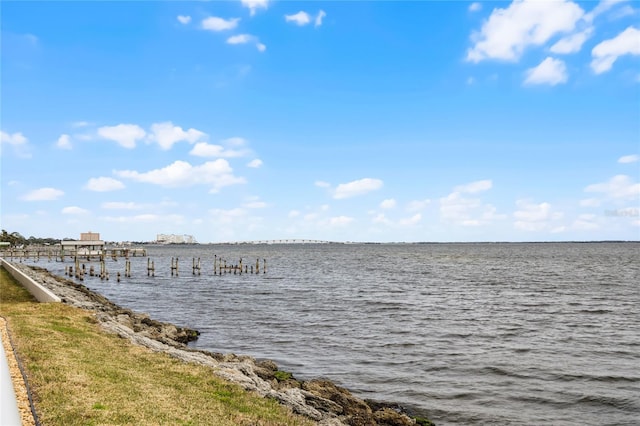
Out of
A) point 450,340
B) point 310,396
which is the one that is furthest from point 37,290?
point 450,340

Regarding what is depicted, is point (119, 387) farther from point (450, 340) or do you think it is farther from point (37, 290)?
point (450, 340)

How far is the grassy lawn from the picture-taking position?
10.7m

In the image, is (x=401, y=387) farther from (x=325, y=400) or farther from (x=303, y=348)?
(x=303, y=348)

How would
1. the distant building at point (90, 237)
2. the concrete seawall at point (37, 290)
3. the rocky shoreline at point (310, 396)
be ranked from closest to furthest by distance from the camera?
the rocky shoreline at point (310, 396), the concrete seawall at point (37, 290), the distant building at point (90, 237)

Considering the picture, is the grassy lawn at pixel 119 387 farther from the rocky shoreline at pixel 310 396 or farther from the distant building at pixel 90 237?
the distant building at pixel 90 237

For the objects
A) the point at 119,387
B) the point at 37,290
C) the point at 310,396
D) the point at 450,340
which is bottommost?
the point at 450,340

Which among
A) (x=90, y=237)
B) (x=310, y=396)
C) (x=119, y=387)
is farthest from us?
(x=90, y=237)

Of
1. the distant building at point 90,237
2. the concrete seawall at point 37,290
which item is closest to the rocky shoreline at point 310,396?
the concrete seawall at point 37,290

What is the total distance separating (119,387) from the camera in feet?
41.2

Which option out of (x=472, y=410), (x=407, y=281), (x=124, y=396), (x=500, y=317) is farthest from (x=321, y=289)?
(x=124, y=396)

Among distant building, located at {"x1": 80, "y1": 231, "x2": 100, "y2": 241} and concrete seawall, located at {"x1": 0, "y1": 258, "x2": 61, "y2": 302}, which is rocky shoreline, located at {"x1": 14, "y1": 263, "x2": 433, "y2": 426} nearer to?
concrete seawall, located at {"x1": 0, "y1": 258, "x2": 61, "y2": 302}

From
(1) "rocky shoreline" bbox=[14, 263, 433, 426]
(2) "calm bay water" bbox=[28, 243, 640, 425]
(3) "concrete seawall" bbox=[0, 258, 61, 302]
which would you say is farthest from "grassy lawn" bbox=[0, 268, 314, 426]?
(3) "concrete seawall" bbox=[0, 258, 61, 302]

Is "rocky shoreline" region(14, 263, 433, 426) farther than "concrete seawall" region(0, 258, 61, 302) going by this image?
No

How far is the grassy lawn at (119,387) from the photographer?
35.2 ft
